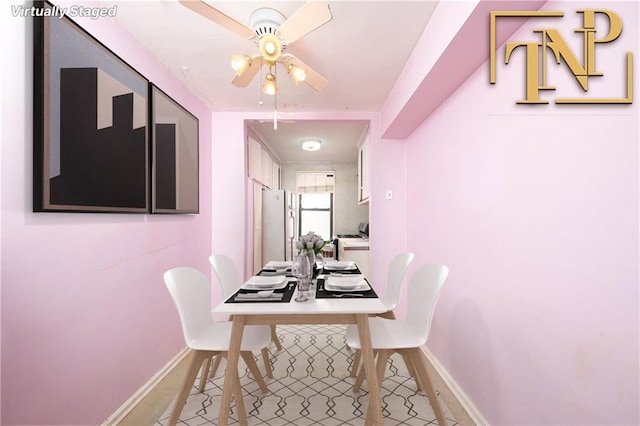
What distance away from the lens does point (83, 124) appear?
156 centimetres

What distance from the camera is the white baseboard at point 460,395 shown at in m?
1.77

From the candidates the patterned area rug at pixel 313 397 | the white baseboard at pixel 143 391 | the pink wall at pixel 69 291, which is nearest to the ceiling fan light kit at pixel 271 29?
the pink wall at pixel 69 291

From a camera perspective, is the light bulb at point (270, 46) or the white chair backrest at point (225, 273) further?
the white chair backrest at point (225, 273)

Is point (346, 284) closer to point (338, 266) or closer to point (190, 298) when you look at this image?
point (338, 266)

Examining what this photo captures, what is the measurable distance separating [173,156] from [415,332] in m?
2.26

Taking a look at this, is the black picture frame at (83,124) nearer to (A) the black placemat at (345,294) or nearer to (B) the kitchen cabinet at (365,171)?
(A) the black placemat at (345,294)

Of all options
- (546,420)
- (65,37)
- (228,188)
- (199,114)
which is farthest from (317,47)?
(546,420)

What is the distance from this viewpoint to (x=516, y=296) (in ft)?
4.79

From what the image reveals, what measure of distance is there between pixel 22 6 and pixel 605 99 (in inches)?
91.8

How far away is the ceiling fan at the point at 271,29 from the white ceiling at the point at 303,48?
8 centimetres

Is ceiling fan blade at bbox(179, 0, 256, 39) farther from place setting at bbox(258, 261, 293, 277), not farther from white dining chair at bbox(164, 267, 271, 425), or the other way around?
place setting at bbox(258, 261, 293, 277)

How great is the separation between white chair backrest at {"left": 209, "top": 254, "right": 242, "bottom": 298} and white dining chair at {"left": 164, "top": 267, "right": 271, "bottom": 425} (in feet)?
0.66

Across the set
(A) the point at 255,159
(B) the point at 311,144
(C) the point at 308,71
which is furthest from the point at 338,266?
(B) the point at 311,144

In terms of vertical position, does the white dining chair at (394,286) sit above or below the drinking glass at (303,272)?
below
